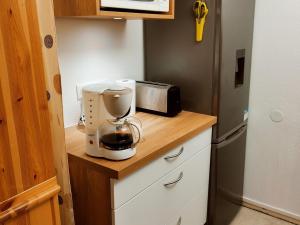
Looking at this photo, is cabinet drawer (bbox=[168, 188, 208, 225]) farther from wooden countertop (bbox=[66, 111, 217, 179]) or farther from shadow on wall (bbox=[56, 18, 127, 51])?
shadow on wall (bbox=[56, 18, 127, 51])

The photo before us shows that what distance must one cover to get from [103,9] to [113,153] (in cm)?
59

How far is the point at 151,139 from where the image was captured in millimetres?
1422

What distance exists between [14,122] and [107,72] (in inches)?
40.5

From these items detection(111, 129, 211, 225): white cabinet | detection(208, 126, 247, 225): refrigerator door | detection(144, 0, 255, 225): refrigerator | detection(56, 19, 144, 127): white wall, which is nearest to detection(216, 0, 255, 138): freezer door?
detection(144, 0, 255, 225): refrigerator

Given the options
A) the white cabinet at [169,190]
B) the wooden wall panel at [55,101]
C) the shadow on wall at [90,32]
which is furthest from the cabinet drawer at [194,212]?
the shadow on wall at [90,32]

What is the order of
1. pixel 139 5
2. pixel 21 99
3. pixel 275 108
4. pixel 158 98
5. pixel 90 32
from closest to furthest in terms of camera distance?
1. pixel 21 99
2. pixel 139 5
3. pixel 90 32
4. pixel 158 98
5. pixel 275 108

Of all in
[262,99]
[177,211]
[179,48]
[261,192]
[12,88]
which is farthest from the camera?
[261,192]

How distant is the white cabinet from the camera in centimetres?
123

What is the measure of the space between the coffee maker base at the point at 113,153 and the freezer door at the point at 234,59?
0.71 m

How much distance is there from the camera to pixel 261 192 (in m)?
2.25

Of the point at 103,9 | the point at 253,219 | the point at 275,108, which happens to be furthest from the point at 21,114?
the point at 253,219

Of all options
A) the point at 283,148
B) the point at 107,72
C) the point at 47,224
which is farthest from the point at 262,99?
the point at 47,224

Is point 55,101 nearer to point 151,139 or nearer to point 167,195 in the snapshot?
point 151,139

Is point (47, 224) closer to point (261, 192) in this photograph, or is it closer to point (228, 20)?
point (228, 20)
